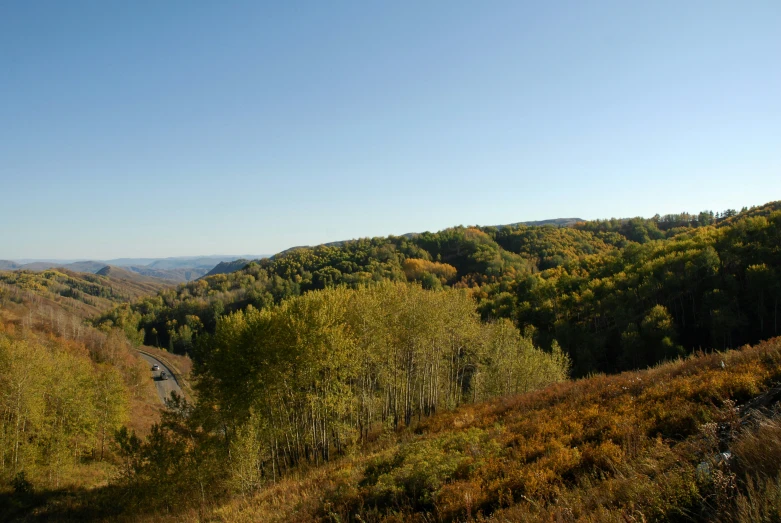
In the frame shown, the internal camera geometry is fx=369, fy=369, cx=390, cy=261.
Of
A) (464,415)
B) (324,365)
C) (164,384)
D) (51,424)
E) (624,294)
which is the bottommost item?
(164,384)

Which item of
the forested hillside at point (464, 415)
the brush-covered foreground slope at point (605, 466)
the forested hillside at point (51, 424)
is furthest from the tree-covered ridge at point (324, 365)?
the forested hillside at point (51, 424)

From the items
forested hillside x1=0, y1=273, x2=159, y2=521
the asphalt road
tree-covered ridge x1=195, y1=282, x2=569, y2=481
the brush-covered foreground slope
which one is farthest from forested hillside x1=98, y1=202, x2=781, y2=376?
forested hillside x1=0, y1=273, x2=159, y2=521

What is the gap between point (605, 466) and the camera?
30.7 ft

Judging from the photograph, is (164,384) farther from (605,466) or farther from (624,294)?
(624,294)

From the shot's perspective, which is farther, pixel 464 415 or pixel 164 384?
pixel 164 384

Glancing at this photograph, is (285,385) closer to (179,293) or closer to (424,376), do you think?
(424,376)

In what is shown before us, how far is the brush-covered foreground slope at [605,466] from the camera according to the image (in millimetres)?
6059

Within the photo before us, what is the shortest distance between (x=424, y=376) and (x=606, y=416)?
20303 mm

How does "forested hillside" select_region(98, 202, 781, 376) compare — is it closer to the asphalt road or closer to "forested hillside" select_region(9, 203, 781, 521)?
"forested hillside" select_region(9, 203, 781, 521)

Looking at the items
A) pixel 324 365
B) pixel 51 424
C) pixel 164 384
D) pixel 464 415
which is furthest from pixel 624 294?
pixel 164 384

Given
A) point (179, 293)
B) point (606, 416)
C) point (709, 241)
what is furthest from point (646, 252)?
point (179, 293)

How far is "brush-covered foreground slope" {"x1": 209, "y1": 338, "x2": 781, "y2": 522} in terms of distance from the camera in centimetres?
606

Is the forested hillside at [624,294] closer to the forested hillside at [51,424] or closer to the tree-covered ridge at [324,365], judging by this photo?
the tree-covered ridge at [324,365]

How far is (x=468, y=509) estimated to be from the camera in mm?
8352
